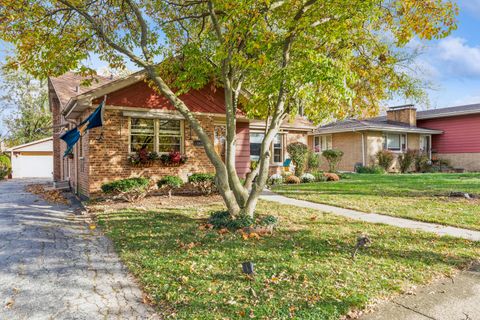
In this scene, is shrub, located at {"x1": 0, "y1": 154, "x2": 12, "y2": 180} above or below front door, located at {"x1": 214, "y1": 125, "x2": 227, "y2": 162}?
below

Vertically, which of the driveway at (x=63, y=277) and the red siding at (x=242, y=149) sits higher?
the red siding at (x=242, y=149)

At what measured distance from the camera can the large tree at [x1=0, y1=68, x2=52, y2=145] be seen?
35456 mm

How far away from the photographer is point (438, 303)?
3428 mm

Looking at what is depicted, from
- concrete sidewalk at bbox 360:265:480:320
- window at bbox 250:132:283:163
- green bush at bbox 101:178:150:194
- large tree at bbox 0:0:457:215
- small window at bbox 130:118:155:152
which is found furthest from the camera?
window at bbox 250:132:283:163

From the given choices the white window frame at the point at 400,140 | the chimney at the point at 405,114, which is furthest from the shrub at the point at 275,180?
the chimney at the point at 405,114

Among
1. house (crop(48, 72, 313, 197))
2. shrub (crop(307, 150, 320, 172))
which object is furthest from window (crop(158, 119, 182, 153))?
shrub (crop(307, 150, 320, 172))

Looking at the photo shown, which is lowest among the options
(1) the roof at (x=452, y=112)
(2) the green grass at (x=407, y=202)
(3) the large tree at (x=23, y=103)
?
(2) the green grass at (x=407, y=202)

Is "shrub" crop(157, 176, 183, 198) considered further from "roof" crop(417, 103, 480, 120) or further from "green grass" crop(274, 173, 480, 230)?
"roof" crop(417, 103, 480, 120)

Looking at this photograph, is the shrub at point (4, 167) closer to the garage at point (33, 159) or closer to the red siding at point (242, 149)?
the garage at point (33, 159)

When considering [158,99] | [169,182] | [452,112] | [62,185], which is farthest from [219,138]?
[452,112]

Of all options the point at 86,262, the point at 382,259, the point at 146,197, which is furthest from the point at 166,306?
the point at 146,197

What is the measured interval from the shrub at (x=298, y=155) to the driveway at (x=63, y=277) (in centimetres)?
1223

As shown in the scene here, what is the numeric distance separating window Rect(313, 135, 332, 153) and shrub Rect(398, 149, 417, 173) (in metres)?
5.05

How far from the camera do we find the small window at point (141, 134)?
11297 millimetres
